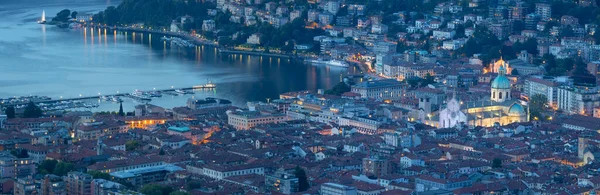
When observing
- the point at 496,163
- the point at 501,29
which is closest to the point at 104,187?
the point at 496,163

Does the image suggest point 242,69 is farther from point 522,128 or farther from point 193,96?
point 522,128

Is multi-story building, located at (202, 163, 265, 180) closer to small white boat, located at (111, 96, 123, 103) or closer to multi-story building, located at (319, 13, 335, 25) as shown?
small white boat, located at (111, 96, 123, 103)

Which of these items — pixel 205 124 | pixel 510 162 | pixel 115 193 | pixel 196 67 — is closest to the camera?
pixel 115 193

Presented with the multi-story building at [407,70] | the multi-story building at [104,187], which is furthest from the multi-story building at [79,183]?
the multi-story building at [407,70]

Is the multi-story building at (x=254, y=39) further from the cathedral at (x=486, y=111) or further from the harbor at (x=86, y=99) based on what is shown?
the cathedral at (x=486, y=111)

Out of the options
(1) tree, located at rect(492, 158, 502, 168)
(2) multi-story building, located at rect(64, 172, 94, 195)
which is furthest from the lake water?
(2) multi-story building, located at rect(64, 172, 94, 195)

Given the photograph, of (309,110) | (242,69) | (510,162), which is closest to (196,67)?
(242,69)
